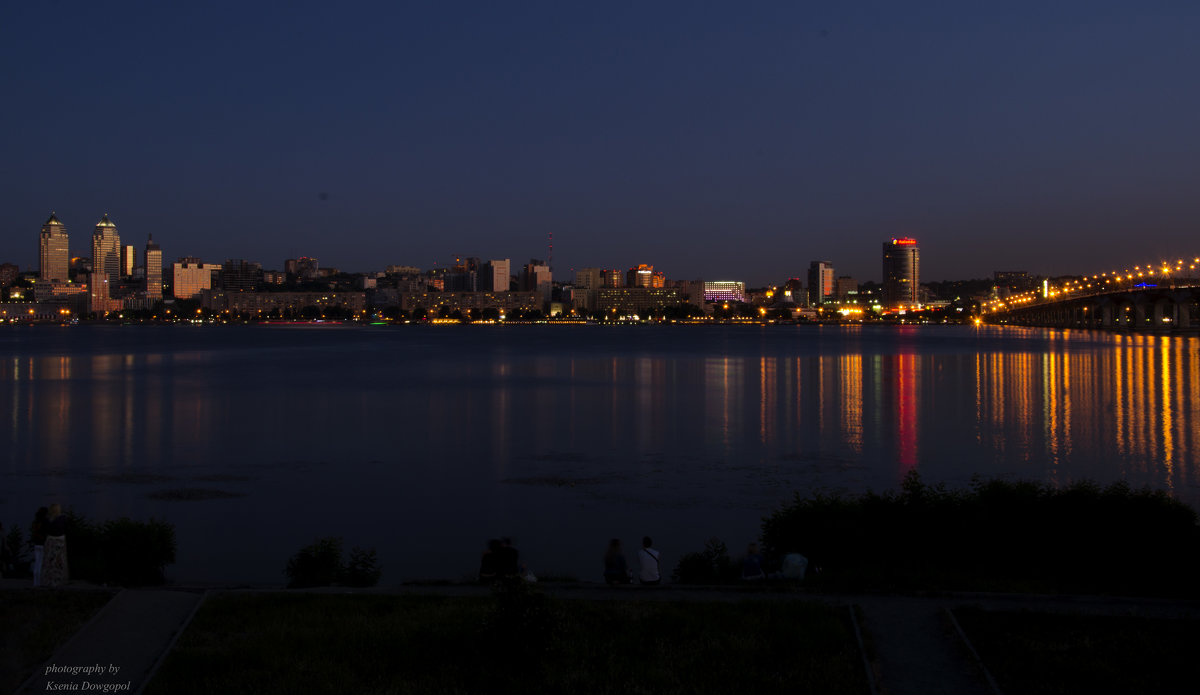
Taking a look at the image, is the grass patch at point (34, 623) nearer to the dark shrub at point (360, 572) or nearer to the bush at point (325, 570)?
the bush at point (325, 570)

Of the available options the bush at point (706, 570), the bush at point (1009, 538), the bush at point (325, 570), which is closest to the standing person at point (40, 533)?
the bush at point (325, 570)

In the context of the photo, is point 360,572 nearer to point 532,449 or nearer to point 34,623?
point 34,623

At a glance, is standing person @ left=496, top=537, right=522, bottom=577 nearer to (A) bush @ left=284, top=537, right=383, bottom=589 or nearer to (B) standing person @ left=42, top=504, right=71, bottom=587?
(A) bush @ left=284, top=537, right=383, bottom=589

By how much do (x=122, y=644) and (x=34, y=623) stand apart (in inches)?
40.1

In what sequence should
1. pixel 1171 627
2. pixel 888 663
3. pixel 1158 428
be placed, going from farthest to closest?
1. pixel 1158 428
2. pixel 1171 627
3. pixel 888 663

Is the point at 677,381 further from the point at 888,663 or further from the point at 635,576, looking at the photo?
the point at 888,663

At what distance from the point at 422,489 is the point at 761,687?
47.5ft

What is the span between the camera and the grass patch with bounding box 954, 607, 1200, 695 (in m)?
7.00

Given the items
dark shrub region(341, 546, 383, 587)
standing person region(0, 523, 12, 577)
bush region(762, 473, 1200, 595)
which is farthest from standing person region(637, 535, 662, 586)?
standing person region(0, 523, 12, 577)

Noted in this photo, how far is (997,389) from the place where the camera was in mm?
44344

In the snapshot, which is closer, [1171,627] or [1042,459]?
[1171,627]

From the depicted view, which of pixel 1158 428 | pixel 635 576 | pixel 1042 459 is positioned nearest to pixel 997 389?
pixel 1158 428

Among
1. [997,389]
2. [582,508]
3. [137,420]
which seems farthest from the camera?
[997,389]

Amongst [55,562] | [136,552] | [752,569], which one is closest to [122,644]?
[55,562]
